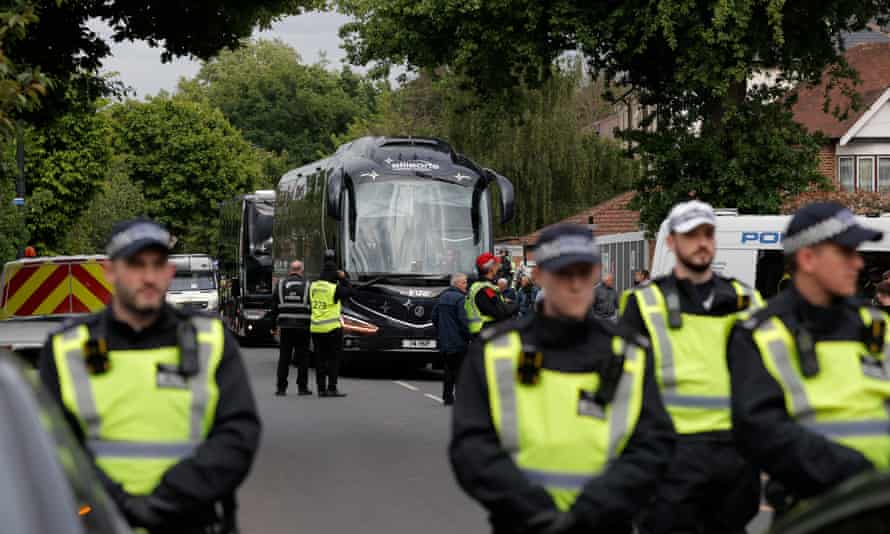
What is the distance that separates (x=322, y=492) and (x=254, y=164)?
256 feet

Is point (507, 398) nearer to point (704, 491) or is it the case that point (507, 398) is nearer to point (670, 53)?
point (704, 491)

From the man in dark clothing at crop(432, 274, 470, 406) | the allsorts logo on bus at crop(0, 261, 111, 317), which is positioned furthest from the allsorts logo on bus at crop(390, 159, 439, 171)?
the allsorts logo on bus at crop(0, 261, 111, 317)

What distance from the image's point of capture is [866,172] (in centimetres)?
5184

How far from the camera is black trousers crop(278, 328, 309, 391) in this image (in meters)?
21.7

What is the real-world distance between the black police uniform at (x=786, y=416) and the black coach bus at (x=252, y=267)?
32.1 meters

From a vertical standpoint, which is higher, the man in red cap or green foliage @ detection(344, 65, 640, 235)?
green foliage @ detection(344, 65, 640, 235)

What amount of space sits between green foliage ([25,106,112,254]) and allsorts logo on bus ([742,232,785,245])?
3402cm

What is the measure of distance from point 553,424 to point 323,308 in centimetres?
1672

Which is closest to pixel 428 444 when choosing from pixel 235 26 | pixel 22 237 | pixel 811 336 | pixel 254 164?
pixel 235 26

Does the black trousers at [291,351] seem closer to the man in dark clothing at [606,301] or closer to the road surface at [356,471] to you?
the road surface at [356,471]

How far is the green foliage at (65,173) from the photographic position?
54125 millimetres

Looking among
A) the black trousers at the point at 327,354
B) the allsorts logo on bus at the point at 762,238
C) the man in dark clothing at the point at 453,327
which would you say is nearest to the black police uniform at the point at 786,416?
the man in dark clothing at the point at 453,327

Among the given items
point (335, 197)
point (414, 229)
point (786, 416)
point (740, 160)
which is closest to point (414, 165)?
point (414, 229)

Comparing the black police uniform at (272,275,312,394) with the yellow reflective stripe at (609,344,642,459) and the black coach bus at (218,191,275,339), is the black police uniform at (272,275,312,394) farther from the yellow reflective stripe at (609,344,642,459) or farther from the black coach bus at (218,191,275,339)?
the yellow reflective stripe at (609,344,642,459)
